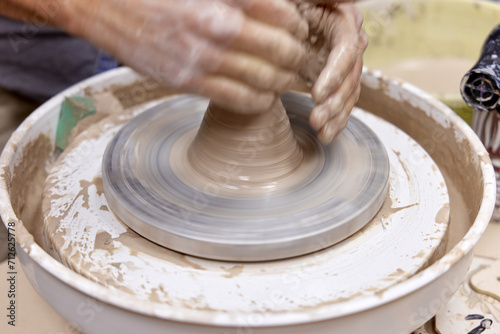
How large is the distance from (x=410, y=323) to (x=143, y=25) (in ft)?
2.31

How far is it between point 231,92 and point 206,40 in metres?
0.10

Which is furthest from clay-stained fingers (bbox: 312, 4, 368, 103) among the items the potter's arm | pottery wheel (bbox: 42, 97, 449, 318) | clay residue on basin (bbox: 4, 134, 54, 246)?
clay residue on basin (bbox: 4, 134, 54, 246)

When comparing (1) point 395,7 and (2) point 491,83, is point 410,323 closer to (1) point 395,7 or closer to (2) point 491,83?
(2) point 491,83

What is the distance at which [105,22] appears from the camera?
2.91 feet

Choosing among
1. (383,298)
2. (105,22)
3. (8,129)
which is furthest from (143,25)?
(8,129)

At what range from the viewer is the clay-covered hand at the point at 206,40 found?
834 mm

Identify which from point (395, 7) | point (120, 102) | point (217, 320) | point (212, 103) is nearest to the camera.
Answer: point (217, 320)

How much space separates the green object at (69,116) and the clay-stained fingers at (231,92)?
78cm

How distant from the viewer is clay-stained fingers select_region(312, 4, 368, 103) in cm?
101

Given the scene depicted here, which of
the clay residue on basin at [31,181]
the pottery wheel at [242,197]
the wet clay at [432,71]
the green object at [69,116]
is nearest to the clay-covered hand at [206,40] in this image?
the pottery wheel at [242,197]

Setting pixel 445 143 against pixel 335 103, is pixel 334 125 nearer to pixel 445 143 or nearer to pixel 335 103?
pixel 335 103

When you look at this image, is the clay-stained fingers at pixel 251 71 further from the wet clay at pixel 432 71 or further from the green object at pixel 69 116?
the wet clay at pixel 432 71

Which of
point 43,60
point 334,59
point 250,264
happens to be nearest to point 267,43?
point 334,59

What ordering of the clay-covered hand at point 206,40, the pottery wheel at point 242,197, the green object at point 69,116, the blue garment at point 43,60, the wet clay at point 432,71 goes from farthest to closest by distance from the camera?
the wet clay at point 432,71 → the blue garment at point 43,60 → the green object at point 69,116 → the pottery wheel at point 242,197 → the clay-covered hand at point 206,40
